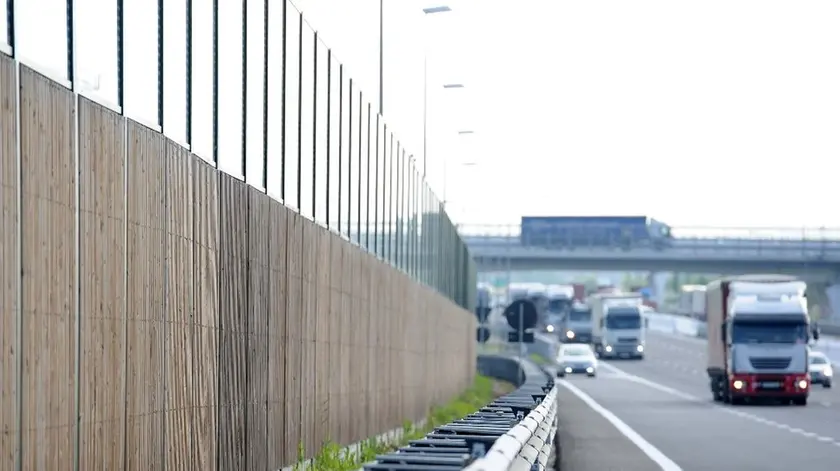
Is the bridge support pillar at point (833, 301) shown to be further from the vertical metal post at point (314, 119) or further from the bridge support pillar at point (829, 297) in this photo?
the vertical metal post at point (314, 119)

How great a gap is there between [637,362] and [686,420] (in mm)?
70678

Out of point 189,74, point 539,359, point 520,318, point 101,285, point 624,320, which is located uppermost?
point 189,74

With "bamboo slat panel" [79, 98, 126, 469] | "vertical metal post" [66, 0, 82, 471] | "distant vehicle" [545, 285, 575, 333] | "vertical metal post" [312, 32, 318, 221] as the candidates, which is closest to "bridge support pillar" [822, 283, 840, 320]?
"distant vehicle" [545, 285, 575, 333]

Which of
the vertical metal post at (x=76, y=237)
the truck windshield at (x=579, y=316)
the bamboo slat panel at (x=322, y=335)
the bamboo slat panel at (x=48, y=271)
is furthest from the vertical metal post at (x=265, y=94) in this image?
the truck windshield at (x=579, y=316)

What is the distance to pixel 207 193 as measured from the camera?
14.2 metres

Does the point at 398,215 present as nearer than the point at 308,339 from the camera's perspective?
No

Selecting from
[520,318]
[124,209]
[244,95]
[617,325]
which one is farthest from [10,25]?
[617,325]

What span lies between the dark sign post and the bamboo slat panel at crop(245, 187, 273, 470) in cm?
2527

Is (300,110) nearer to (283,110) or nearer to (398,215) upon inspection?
(283,110)

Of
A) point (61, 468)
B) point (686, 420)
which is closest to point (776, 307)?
point (686, 420)

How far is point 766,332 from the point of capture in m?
49.4

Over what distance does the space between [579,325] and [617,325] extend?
→ 34.7 ft

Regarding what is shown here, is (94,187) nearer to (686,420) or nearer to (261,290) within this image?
(261,290)

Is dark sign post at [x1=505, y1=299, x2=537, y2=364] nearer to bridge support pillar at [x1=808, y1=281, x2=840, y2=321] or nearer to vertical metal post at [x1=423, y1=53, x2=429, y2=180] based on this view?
vertical metal post at [x1=423, y1=53, x2=429, y2=180]
